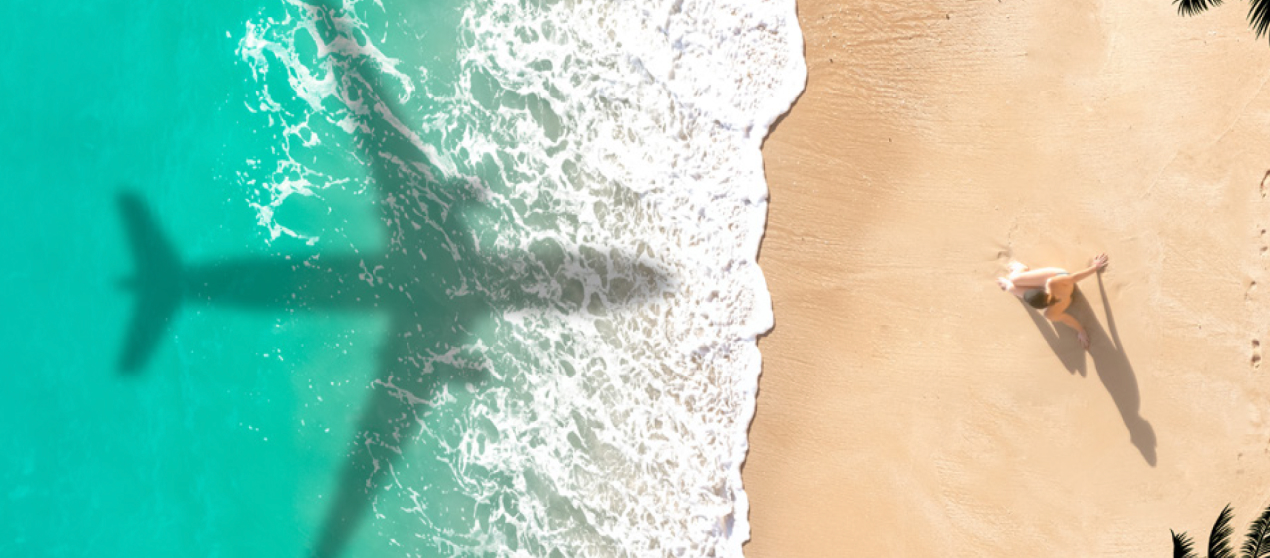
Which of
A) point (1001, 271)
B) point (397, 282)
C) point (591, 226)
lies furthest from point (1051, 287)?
point (397, 282)

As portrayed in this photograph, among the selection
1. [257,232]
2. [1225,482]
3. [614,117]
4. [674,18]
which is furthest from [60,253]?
[1225,482]

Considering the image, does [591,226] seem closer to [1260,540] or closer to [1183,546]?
[1183,546]

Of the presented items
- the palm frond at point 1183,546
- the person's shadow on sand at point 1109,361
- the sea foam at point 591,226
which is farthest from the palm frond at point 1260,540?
the sea foam at point 591,226

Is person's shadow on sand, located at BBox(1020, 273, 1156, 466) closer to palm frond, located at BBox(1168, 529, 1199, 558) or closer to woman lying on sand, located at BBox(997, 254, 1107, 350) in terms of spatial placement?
woman lying on sand, located at BBox(997, 254, 1107, 350)

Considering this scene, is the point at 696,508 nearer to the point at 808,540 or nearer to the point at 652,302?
the point at 808,540

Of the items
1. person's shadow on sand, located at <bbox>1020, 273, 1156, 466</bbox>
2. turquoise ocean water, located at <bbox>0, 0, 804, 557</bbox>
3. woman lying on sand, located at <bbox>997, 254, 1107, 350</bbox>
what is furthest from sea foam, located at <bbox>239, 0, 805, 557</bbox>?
person's shadow on sand, located at <bbox>1020, 273, 1156, 466</bbox>

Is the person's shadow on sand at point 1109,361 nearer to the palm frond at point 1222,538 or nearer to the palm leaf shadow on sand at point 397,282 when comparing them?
the palm frond at point 1222,538
